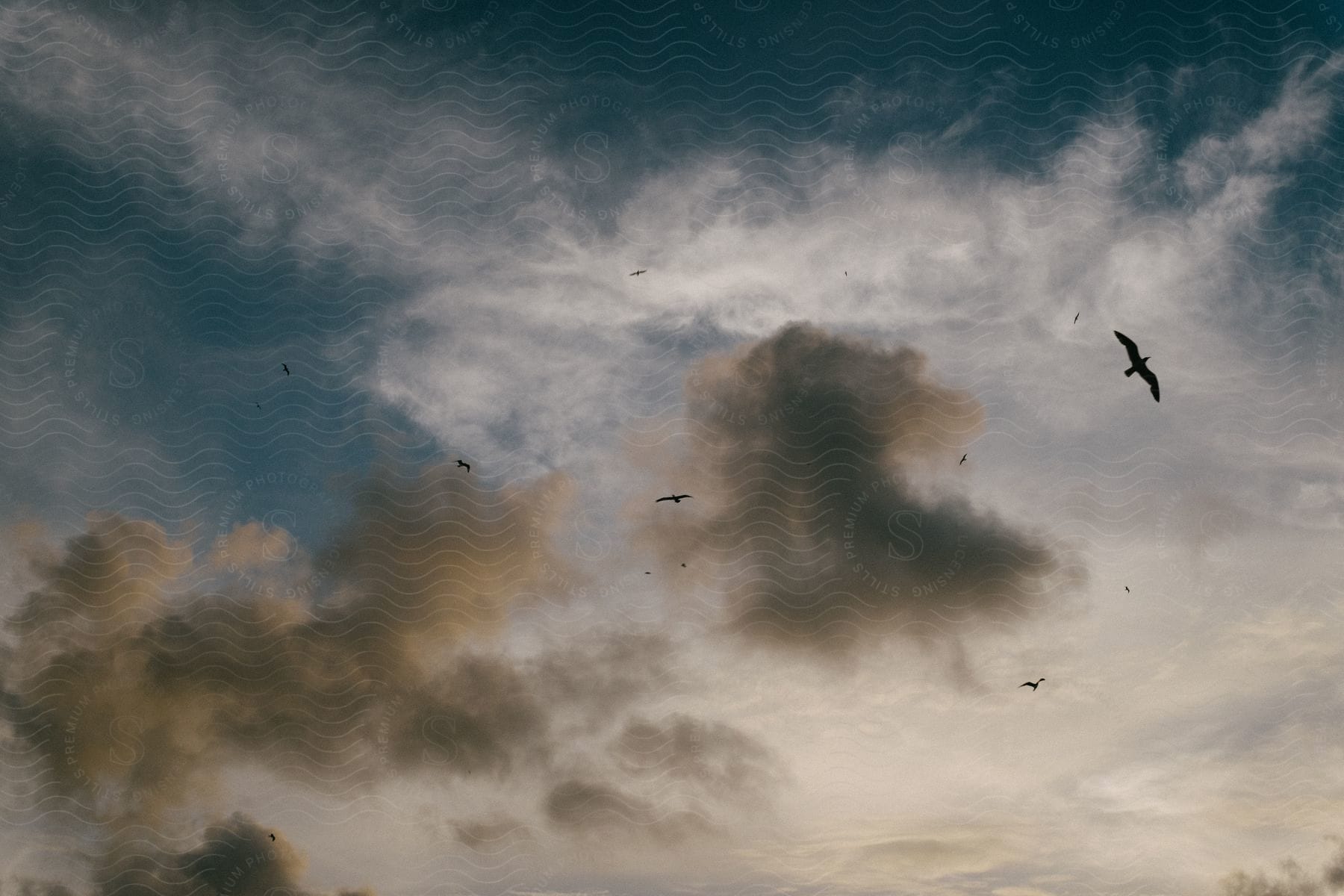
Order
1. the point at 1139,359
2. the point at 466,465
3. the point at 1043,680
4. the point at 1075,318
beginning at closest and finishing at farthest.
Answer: the point at 1139,359, the point at 1075,318, the point at 466,465, the point at 1043,680

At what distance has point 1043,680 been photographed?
44375mm

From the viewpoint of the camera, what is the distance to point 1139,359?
22141mm

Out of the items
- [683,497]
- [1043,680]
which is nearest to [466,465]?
[683,497]

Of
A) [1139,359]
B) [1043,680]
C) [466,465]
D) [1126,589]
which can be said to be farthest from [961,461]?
[466,465]

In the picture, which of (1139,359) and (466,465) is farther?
(466,465)

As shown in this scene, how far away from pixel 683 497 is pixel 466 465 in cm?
1055

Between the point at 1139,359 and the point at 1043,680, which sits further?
the point at 1043,680

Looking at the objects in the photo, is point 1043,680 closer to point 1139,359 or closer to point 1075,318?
point 1075,318

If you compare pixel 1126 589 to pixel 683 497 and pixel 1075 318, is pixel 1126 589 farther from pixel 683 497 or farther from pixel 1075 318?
pixel 683 497

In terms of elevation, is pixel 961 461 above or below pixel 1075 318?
below

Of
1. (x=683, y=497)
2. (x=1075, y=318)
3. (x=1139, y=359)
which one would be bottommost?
(x=1139, y=359)

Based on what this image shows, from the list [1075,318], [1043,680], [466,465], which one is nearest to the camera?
[1075,318]

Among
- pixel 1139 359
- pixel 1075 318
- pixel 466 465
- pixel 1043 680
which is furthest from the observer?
pixel 1043 680

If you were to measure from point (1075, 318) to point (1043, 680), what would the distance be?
19.2m
